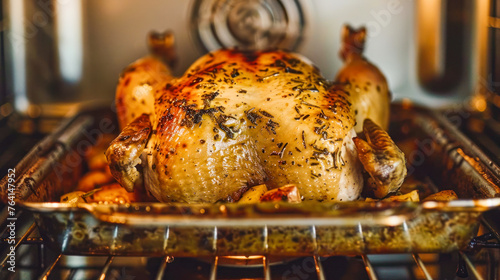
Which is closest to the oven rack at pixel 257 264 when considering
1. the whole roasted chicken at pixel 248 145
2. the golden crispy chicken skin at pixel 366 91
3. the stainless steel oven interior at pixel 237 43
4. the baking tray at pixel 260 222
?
the baking tray at pixel 260 222

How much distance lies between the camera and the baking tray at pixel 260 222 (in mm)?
1164

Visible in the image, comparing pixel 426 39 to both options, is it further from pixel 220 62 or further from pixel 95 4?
pixel 95 4

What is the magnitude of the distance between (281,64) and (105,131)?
0.90m

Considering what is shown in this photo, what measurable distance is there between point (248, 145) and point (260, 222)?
0.41 m

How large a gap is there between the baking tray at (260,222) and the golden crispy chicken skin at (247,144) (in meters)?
0.18

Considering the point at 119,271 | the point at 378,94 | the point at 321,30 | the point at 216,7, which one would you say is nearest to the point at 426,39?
the point at 321,30

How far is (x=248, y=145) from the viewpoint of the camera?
1.54 metres

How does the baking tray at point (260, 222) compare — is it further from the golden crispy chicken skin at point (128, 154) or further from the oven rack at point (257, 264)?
the golden crispy chicken skin at point (128, 154)

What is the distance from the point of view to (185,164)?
148 centimetres

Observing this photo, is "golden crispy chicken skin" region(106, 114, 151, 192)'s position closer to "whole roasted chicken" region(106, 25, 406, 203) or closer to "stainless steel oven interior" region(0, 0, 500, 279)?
"whole roasted chicken" region(106, 25, 406, 203)

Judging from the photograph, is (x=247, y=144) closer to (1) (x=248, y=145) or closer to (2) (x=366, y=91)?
(1) (x=248, y=145)

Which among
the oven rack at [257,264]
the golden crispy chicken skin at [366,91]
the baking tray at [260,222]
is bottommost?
the oven rack at [257,264]

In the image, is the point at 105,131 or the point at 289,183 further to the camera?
the point at 105,131

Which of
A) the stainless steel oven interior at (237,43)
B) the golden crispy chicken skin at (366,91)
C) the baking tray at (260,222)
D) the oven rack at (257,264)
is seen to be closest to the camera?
the baking tray at (260,222)
